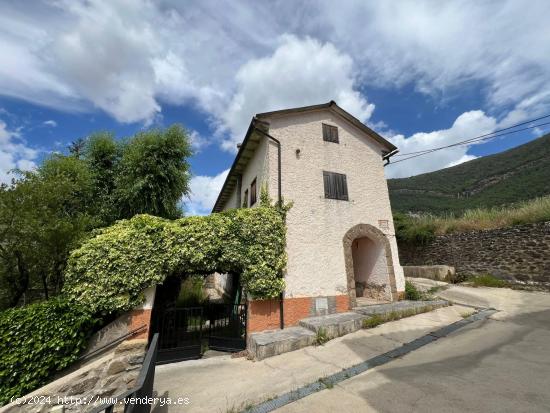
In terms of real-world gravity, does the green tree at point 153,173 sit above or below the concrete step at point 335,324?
above

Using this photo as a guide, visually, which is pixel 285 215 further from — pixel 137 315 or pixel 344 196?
pixel 137 315

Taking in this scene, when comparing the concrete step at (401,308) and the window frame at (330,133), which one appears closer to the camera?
the concrete step at (401,308)

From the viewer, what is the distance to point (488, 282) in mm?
11977

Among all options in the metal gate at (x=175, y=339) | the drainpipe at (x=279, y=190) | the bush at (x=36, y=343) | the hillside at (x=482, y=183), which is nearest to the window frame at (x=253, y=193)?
the drainpipe at (x=279, y=190)

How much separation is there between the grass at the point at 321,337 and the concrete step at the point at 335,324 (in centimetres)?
4

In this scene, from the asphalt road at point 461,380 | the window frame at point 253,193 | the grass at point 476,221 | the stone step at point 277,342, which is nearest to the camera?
the asphalt road at point 461,380

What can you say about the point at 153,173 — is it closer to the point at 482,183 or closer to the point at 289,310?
the point at 289,310

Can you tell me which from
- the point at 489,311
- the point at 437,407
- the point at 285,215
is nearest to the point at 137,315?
the point at 285,215

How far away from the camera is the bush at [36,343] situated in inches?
205

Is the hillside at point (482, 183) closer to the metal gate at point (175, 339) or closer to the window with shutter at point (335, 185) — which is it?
the window with shutter at point (335, 185)

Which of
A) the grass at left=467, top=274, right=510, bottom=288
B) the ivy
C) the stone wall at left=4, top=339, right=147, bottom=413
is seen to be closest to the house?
the ivy

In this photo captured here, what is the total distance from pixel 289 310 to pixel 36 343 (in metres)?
6.49

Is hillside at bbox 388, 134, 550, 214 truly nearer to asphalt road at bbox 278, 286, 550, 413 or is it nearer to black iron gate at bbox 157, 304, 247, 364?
asphalt road at bbox 278, 286, 550, 413

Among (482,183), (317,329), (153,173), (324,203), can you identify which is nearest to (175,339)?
(317,329)
